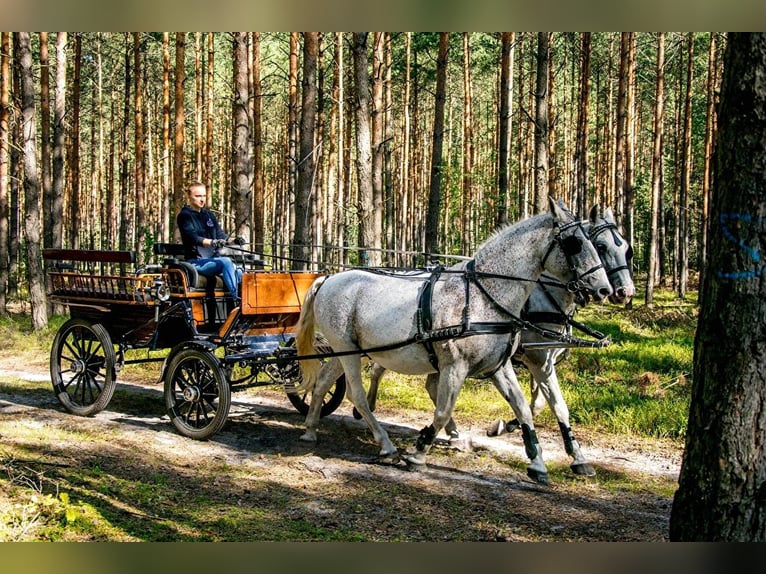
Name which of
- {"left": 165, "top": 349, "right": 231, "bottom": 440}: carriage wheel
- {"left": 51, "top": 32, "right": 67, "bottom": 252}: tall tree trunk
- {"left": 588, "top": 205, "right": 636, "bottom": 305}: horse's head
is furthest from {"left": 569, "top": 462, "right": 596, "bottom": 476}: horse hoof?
{"left": 51, "top": 32, "right": 67, "bottom": 252}: tall tree trunk

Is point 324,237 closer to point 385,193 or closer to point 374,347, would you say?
point 385,193

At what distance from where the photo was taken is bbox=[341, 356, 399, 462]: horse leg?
6695 millimetres

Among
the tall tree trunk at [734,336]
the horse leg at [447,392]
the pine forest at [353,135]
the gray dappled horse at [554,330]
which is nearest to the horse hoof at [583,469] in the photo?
the gray dappled horse at [554,330]

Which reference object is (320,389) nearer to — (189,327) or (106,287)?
(189,327)

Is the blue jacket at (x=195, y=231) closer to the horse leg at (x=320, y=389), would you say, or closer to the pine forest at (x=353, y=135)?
the pine forest at (x=353, y=135)

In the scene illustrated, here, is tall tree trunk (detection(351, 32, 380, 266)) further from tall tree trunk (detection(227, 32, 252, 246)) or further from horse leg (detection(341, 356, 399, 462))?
horse leg (detection(341, 356, 399, 462))

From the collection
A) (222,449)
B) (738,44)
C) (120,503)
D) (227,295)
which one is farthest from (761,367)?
(227,295)

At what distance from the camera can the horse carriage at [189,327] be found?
7.31m

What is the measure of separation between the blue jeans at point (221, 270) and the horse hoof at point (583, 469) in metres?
3.77

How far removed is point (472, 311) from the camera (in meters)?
6.11

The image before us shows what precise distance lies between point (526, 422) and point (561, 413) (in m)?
0.55

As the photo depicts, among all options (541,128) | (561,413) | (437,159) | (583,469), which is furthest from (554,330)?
(437,159)

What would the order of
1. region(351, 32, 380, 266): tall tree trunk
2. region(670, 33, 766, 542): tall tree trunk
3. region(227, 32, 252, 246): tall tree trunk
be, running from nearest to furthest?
1. region(670, 33, 766, 542): tall tree trunk
2. region(351, 32, 380, 266): tall tree trunk
3. region(227, 32, 252, 246): tall tree trunk

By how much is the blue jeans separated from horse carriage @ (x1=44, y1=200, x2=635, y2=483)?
0.17 metres
